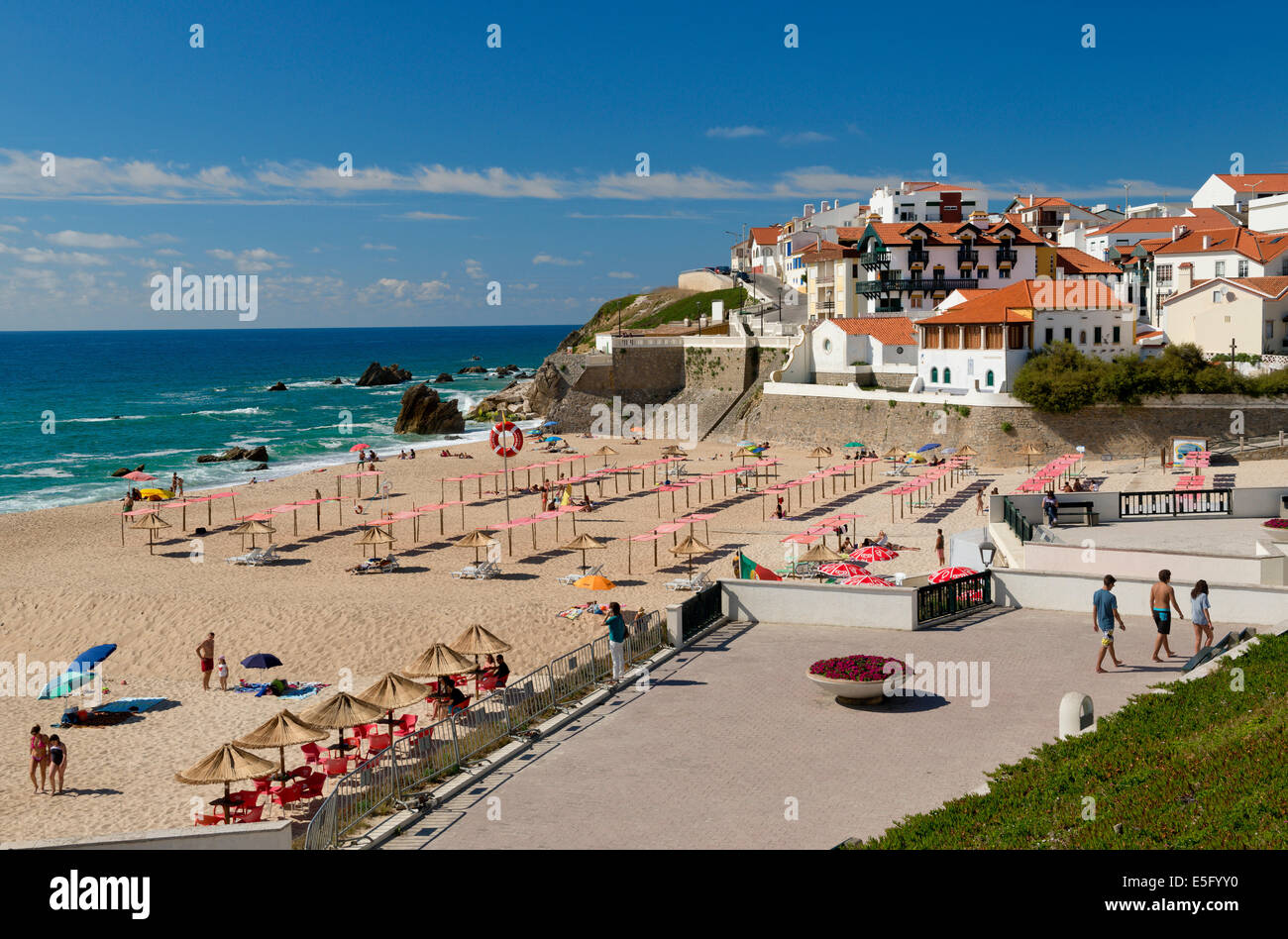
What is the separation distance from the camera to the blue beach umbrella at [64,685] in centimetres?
2144

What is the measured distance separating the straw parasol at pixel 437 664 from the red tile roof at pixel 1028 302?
134 feet

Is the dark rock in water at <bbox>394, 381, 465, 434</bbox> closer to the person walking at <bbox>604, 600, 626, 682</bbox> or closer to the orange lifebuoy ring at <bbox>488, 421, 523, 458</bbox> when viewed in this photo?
the orange lifebuoy ring at <bbox>488, 421, 523, 458</bbox>

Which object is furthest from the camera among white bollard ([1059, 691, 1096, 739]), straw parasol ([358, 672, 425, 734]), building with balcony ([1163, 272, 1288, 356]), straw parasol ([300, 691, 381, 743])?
building with balcony ([1163, 272, 1288, 356])

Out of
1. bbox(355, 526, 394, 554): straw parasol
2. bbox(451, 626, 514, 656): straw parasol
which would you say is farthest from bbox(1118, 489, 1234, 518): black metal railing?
bbox(355, 526, 394, 554): straw parasol

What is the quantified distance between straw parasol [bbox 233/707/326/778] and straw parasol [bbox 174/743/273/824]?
17.2 inches

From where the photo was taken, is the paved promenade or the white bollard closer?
the paved promenade

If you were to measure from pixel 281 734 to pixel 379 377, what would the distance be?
4668 inches

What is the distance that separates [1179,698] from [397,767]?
9092 millimetres

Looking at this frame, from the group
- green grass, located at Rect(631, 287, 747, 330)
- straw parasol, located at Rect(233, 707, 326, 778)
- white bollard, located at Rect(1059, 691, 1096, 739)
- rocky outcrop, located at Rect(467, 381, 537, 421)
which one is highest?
green grass, located at Rect(631, 287, 747, 330)

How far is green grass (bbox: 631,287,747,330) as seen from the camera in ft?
335

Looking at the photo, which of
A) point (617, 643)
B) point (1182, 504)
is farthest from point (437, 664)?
point (1182, 504)
